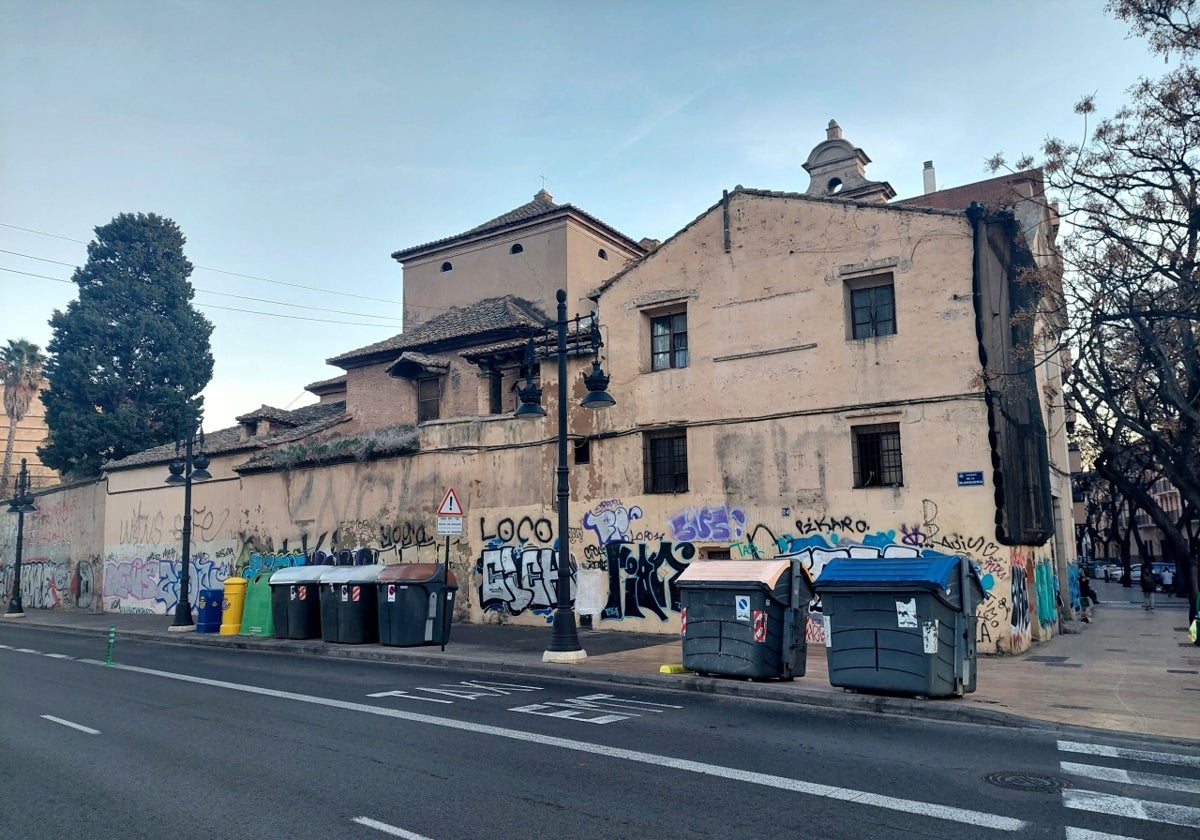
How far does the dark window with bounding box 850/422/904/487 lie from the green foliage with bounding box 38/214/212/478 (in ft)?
107

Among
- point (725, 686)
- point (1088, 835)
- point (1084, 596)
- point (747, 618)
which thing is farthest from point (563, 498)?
point (1084, 596)

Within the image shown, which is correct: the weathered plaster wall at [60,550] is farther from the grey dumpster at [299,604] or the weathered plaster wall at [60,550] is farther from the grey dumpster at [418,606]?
the grey dumpster at [418,606]

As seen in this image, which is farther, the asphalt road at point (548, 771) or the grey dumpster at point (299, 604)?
the grey dumpster at point (299, 604)

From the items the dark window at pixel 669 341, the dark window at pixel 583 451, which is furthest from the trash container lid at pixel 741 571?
the dark window at pixel 583 451

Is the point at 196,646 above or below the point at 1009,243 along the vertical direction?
below

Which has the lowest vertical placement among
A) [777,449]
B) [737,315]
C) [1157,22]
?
[777,449]

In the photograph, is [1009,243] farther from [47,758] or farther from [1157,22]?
[47,758]

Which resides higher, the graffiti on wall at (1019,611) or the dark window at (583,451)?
the dark window at (583,451)

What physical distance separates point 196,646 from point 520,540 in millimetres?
7735

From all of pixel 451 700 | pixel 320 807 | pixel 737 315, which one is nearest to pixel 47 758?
pixel 320 807

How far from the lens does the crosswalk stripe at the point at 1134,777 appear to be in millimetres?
6594

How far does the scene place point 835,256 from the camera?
17453 mm

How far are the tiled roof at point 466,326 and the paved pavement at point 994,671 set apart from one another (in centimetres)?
→ 898

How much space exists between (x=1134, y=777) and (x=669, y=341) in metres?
14.1
